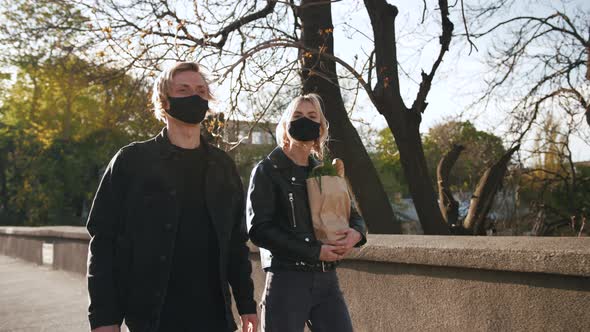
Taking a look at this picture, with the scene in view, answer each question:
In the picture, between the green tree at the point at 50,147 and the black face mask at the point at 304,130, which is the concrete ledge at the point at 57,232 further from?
the green tree at the point at 50,147

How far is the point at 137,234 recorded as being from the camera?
254 centimetres

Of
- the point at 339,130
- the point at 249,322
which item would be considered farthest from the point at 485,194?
the point at 249,322

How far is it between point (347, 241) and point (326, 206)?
209 millimetres

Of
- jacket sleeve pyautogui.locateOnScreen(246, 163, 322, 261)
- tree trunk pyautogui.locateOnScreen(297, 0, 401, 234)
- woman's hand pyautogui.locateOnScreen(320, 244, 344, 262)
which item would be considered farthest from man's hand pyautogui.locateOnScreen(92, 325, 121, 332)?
tree trunk pyautogui.locateOnScreen(297, 0, 401, 234)

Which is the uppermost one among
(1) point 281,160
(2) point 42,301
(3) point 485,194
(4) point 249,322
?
(1) point 281,160

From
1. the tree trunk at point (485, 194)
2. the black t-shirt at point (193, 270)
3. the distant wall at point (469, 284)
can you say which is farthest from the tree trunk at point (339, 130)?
the black t-shirt at point (193, 270)

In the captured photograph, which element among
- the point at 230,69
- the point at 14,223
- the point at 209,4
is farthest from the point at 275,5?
the point at 14,223

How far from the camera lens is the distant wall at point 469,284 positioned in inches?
135

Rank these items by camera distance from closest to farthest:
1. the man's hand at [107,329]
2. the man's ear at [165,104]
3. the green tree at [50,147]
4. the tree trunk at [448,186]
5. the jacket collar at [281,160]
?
1. the man's hand at [107,329]
2. the man's ear at [165,104]
3. the jacket collar at [281,160]
4. the tree trunk at [448,186]
5. the green tree at [50,147]

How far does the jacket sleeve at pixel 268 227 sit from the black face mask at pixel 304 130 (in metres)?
0.26

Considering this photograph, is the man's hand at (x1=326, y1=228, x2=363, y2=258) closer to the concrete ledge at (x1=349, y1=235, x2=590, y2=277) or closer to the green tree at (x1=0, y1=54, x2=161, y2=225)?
the concrete ledge at (x1=349, y1=235, x2=590, y2=277)

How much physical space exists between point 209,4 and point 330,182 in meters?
7.29

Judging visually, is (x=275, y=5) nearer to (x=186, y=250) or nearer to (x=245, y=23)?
(x=245, y=23)

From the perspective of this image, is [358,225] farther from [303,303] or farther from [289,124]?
[289,124]
